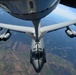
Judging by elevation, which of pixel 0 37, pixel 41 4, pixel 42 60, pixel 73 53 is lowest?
pixel 73 53

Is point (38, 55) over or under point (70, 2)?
under

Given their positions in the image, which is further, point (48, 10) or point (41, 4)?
point (48, 10)

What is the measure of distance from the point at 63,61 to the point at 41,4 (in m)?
173

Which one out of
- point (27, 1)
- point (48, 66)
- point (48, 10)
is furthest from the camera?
point (48, 66)

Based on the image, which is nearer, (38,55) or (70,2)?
(70,2)

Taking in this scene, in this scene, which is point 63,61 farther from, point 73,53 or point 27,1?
point 27,1

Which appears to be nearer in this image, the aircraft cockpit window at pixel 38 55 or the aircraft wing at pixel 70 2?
the aircraft wing at pixel 70 2

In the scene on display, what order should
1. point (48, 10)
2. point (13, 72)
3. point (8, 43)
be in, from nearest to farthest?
point (48, 10) → point (13, 72) → point (8, 43)

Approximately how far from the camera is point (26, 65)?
158750 millimetres

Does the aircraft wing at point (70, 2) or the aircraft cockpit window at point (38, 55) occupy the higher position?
the aircraft wing at point (70, 2)

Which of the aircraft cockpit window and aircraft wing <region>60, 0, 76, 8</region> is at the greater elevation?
aircraft wing <region>60, 0, 76, 8</region>

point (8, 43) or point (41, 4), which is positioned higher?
point (41, 4)

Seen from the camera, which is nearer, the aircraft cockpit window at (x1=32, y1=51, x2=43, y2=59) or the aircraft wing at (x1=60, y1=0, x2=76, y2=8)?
the aircraft wing at (x1=60, y1=0, x2=76, y2=8)

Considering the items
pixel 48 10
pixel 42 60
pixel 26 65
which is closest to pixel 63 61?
pixel 26 65
